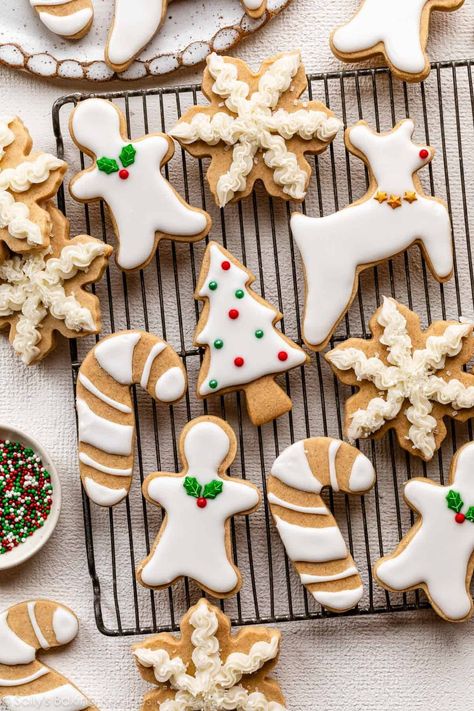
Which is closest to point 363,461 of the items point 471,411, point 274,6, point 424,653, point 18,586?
point 471,411

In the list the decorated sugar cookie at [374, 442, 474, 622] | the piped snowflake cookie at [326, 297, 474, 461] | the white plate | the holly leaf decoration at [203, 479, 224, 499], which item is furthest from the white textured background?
the piped snowflake cookie at [326, 297, 474, 461]

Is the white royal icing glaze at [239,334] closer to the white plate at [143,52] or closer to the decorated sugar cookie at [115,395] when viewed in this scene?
the decorated sugar cookie at [115,395]

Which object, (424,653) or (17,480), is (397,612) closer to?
(424,653)

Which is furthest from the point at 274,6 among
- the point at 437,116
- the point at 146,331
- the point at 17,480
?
the point at 17,480

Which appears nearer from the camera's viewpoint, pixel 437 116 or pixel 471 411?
pixel 471 411

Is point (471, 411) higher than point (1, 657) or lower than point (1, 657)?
higher

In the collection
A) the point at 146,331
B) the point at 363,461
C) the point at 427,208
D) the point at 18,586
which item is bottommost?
the point at 18,586
